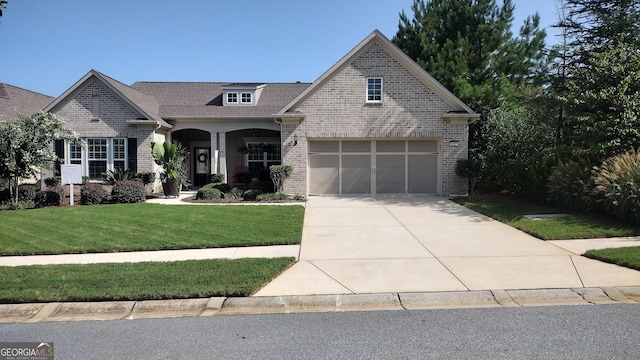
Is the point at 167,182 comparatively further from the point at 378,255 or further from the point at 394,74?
the point at 378,255

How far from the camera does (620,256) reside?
697 cm

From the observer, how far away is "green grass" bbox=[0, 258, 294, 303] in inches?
209

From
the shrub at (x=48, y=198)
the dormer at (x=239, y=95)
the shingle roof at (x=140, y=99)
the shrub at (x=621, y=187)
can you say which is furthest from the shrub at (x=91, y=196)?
the shrub at (x=621, y=187)

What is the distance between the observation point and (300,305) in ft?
17.1

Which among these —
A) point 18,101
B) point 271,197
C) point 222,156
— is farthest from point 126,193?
point 18,101

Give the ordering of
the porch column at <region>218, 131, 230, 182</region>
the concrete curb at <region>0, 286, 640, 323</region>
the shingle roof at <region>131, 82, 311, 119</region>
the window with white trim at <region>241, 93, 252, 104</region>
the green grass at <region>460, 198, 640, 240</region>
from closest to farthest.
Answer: the concrete curb at <region>0, 286, 640, 323</region>, the green grass at <region>460, 198, 640, 240</region>, the porch column at <region>218, 131, 230, 182</region>, the shingle roof at <region>131, 82, 311, 119</region>, the window with white trim at <region>241, 93, 252, 104</region>

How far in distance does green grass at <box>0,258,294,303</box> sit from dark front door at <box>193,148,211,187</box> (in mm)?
15505

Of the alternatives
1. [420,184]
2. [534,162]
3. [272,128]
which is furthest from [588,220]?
[272,128]

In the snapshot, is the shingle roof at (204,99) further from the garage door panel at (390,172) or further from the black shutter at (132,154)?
the garage door panel at (390,172)

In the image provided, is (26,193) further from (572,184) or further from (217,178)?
(572,184)

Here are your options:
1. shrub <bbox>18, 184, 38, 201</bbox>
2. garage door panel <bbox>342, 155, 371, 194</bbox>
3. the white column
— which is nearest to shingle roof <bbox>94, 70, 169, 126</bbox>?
the white column

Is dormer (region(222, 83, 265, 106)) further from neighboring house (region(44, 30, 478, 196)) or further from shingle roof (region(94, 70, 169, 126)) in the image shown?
neighboring house (region(44, 30, 478, 196))

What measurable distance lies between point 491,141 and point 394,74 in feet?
16.3

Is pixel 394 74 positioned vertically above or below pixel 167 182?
above
